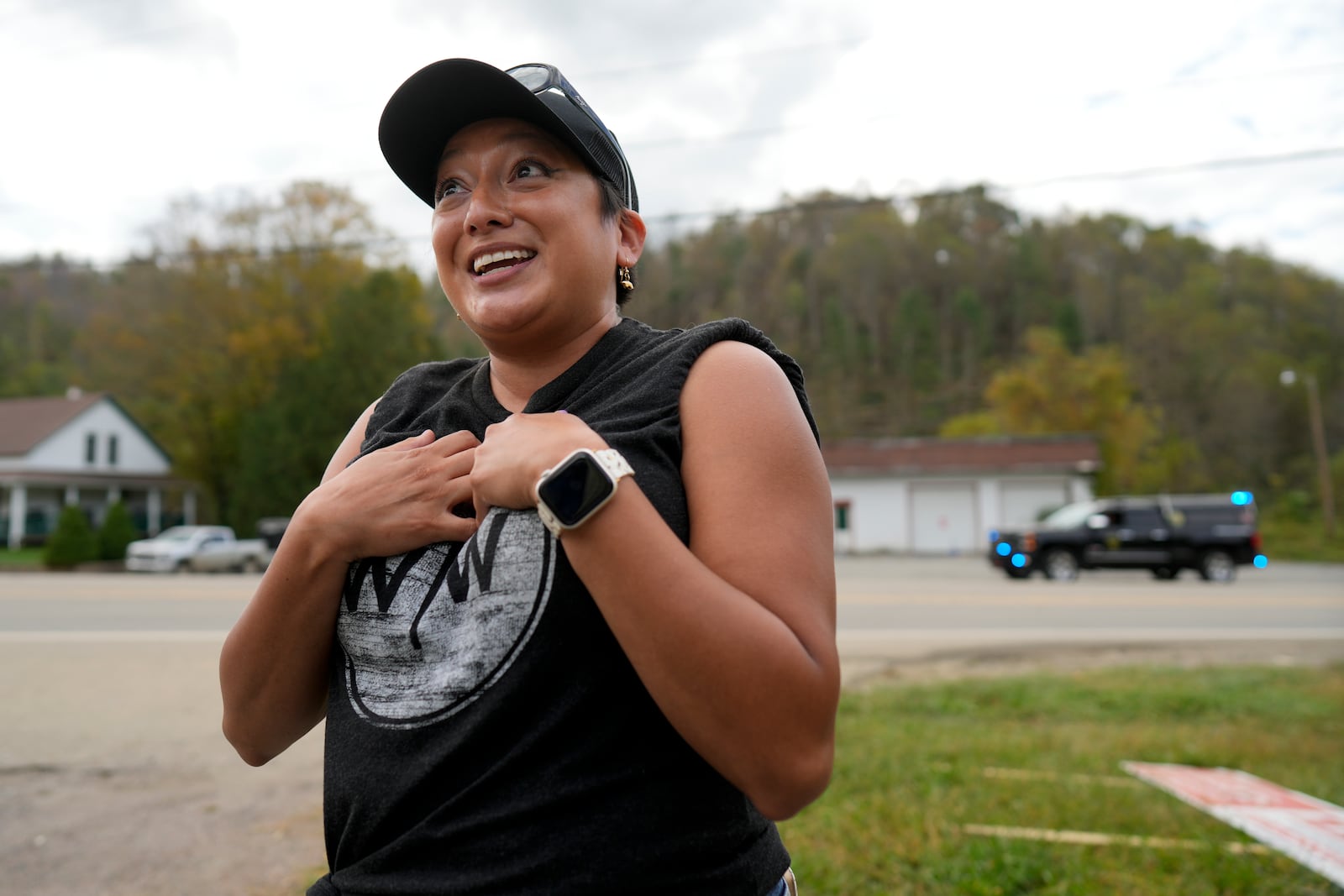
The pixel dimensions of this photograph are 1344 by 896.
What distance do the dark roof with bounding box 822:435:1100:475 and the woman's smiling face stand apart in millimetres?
34653

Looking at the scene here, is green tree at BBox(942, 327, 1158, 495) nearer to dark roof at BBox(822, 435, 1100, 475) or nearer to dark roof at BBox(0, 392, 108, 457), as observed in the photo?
dark roof at BBox(822, 435, 1100, 475)

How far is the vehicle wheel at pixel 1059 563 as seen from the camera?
67.7ft

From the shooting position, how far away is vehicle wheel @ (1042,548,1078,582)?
67.7 ft

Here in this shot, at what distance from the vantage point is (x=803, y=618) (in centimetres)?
117

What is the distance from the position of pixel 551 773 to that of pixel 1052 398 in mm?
48014

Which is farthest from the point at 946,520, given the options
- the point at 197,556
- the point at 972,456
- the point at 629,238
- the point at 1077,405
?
the point at 629,238

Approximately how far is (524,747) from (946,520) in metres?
37.1

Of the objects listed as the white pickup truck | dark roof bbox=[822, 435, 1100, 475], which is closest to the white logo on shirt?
the white pickup truck

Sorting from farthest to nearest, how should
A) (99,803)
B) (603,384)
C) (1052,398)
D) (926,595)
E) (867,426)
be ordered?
(867,426), (1052,398), (926,595), (99,803), (603,384)

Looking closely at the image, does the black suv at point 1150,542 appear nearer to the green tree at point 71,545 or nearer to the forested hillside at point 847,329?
the forested hillside at point 847,329

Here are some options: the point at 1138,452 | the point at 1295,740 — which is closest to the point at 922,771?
the point at 1295,740

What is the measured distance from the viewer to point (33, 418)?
4131cm

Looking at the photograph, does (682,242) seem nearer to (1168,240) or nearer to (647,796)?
(647,796)

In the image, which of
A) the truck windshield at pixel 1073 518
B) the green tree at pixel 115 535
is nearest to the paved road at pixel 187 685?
the truck windshield at pixel 1073 518
